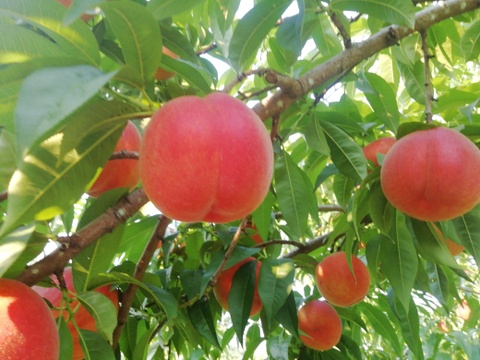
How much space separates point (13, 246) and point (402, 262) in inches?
39.7

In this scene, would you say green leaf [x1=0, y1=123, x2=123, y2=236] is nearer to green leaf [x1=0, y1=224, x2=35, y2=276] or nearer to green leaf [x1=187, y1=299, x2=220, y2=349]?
green leaf [x1=0, y1=224, x2=35, y2=276]

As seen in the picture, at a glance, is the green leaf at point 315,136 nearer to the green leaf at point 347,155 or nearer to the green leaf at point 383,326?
the green leaf at point 347,155

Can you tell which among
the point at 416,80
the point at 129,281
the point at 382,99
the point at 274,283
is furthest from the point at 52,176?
the point at 416,80

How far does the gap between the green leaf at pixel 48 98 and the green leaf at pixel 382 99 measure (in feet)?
3.77

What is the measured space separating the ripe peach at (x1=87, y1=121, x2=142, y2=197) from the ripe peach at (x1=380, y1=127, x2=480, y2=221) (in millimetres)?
602

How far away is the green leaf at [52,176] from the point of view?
29.0 inches

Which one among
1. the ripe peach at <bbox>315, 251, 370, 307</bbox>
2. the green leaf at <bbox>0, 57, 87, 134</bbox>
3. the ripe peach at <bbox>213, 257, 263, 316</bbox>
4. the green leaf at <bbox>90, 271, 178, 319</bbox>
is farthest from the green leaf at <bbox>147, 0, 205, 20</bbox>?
the ripe peach at <bbox>315, 251, 370, 307</bbox>

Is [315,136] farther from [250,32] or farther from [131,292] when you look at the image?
[131,292]

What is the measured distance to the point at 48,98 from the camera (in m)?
0.56

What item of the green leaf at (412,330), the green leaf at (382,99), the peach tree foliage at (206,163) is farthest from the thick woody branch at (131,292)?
the green leaf at (412,330)

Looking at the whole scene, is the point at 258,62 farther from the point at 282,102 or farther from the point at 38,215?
the point at 38,215

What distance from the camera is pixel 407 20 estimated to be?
1139 mm

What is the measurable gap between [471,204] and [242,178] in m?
0.56

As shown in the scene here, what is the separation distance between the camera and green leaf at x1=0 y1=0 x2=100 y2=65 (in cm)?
78
